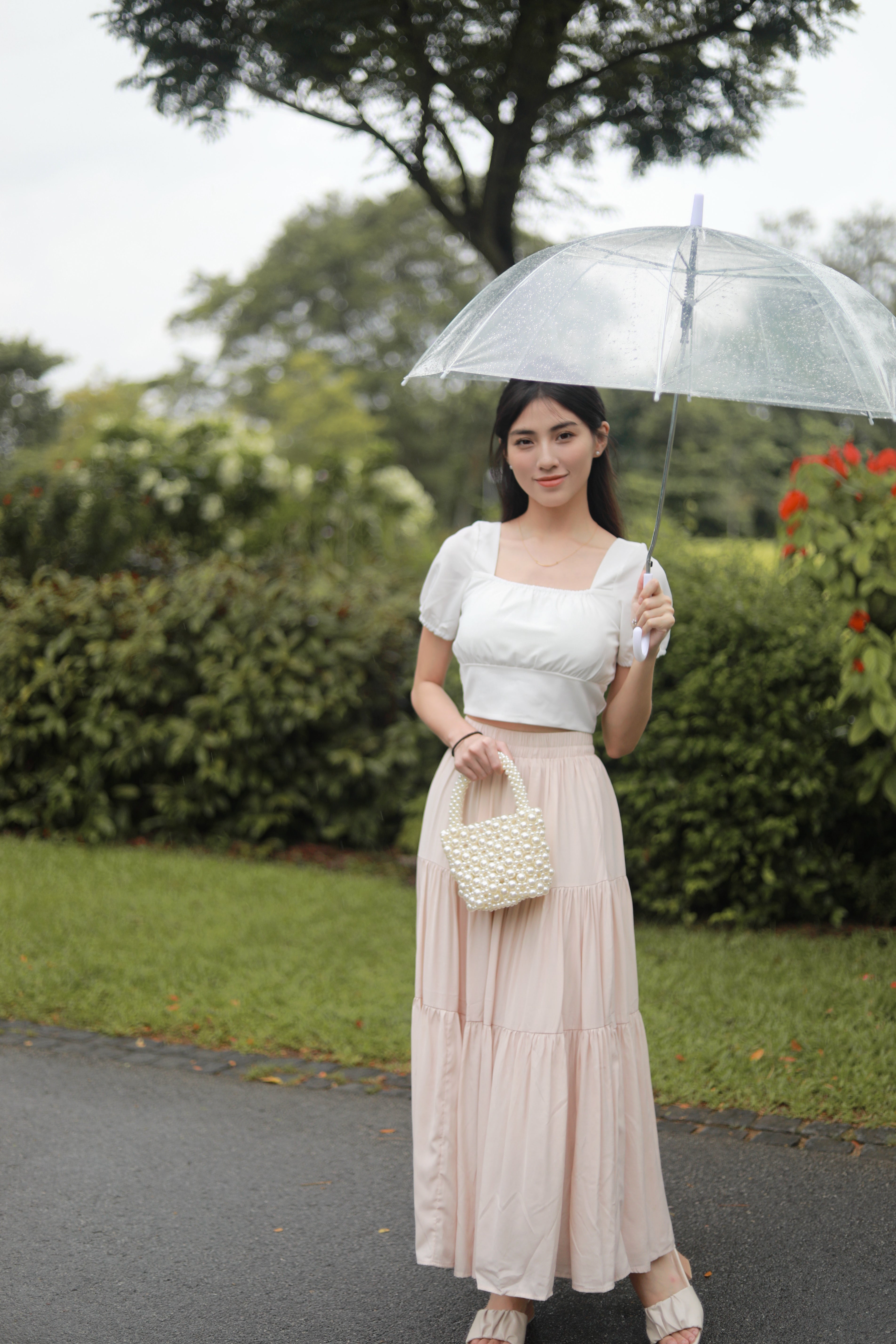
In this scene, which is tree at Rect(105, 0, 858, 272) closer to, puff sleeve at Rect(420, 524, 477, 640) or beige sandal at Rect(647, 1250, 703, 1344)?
puff sleeve at Rect(420, 524, 477, 640)

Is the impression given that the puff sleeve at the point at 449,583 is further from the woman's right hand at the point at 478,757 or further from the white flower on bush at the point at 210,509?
the white flower on bush at the point at 210,509

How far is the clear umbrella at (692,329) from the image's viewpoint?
8.06ft

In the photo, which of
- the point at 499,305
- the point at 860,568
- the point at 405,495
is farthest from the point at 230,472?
the point at 499,305

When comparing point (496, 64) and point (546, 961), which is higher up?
point (496, 64)

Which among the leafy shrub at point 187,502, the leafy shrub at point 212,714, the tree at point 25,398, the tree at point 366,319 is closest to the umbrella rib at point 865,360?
the leafy shrub at point 212,714

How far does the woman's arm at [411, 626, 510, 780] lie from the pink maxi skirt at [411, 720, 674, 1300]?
3.6 inches

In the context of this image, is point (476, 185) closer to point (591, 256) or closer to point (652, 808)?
point (652, 808)

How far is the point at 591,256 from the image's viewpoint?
8.56ft

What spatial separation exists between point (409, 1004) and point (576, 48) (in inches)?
213

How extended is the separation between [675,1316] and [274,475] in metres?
10.0

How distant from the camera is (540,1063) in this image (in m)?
2.52

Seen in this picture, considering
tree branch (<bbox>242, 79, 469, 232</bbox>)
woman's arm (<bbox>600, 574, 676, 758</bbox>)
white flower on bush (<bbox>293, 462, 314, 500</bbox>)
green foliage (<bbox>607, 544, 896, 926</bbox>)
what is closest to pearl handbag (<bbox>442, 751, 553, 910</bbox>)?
woman's arm (<bbox>600, 574, 676, 758</bbox>)

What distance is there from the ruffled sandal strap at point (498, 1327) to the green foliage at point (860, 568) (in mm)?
3122

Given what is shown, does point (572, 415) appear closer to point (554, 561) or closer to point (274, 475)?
point (554, 561)
